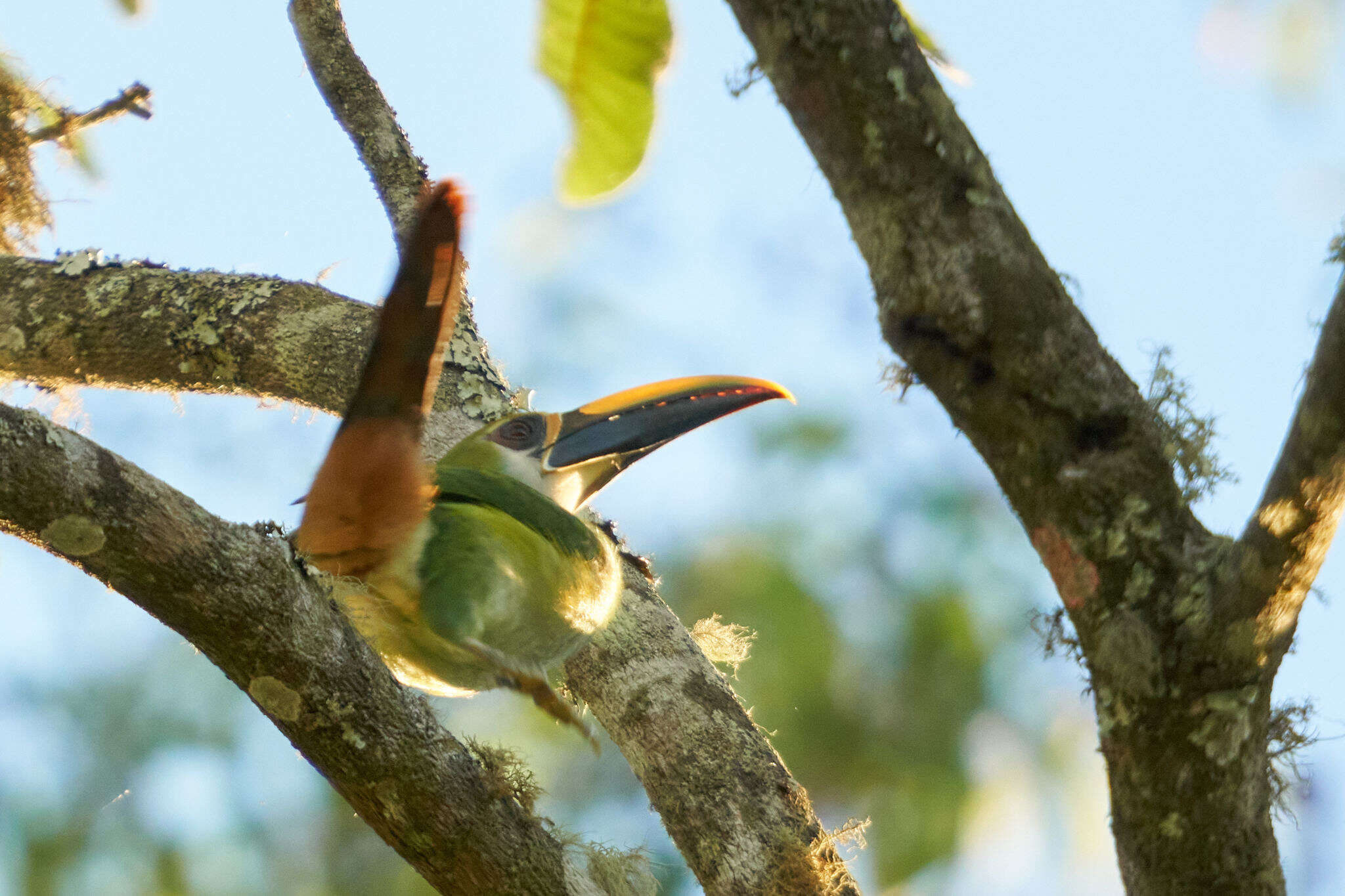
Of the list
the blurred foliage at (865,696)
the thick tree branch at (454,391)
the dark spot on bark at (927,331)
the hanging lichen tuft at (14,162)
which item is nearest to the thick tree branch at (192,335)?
the thick tree branch at (454,391)

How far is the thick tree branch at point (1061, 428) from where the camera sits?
1303 millimetres

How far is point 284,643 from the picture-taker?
1509 millimetres

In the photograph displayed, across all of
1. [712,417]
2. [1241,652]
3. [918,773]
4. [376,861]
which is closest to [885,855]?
[918,773]

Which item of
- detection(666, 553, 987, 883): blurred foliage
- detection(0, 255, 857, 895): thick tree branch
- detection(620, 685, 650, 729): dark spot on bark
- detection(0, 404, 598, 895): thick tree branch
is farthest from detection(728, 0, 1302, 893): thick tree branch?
detection(666, 553, 987, 883): blurred foliage

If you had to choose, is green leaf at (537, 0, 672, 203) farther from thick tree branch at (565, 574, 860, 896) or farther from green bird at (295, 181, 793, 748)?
thick tree branch at (565, 574, 860, 896)

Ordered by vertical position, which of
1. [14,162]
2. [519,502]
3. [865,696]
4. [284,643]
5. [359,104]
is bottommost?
[284,643]

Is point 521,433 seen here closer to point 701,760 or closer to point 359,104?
point 701,760

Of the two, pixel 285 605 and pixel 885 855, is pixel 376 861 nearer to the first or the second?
pixel 885 855

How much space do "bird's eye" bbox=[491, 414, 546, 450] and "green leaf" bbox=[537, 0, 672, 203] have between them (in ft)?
2.57

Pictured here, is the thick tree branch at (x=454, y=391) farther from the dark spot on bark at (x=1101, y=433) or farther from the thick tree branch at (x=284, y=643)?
the dark spot on bark at (x=1101, y=433)

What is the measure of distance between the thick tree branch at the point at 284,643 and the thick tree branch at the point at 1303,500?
1.10m

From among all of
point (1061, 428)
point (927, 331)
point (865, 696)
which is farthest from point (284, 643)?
point (865, 696)

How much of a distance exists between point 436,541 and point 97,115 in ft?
7.21

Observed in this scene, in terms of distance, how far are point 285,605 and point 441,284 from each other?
527mm
